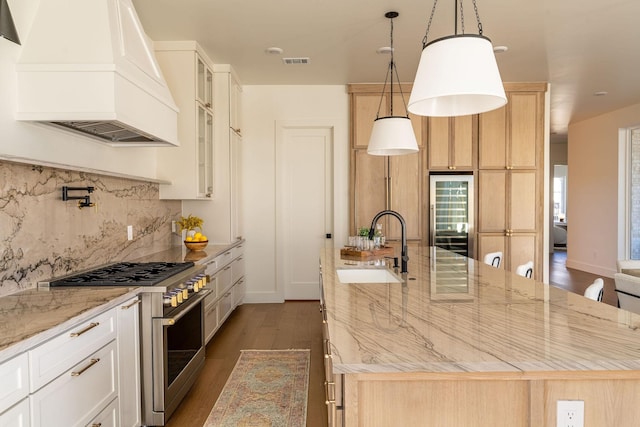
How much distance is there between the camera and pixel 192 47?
4.00m

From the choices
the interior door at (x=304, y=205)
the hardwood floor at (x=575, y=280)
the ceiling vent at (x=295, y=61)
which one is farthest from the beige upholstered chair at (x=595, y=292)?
the hardwood floor at (x=575, y=280)

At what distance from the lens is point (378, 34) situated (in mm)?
3902

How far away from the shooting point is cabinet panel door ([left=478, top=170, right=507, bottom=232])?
538 cm

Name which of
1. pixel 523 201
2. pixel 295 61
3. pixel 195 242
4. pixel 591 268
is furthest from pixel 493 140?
pixel 591 268

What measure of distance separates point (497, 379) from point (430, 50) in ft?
3.89

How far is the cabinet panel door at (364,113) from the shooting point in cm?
536

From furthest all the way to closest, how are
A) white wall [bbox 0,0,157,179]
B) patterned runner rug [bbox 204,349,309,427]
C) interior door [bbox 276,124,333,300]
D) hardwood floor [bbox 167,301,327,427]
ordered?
interior door [bbox 276,124,333,300]
hardwood floor [bbox 167,301,327,427]
patterned runner rug [bbox 204,349,309,427]
white wall [bbox 0,0,157,179]

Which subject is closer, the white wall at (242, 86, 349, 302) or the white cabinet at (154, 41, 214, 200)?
the white cabinet at (154, 41, 214, 200)

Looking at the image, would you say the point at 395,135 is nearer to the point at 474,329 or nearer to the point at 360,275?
the point at 360,275

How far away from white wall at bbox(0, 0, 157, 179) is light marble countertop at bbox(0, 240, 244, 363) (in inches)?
26.2

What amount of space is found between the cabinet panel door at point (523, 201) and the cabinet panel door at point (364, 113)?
6.24 feet

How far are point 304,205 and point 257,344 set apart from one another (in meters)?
2.25

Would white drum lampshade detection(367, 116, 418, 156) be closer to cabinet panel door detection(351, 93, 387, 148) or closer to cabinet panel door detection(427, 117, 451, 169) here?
cabinet panel door detection(351, 93, 387, 148)

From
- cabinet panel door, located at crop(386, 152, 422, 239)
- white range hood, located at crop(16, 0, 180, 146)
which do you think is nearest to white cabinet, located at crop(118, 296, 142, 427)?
white range hood, located at crop(16, 0, 180, 146)
